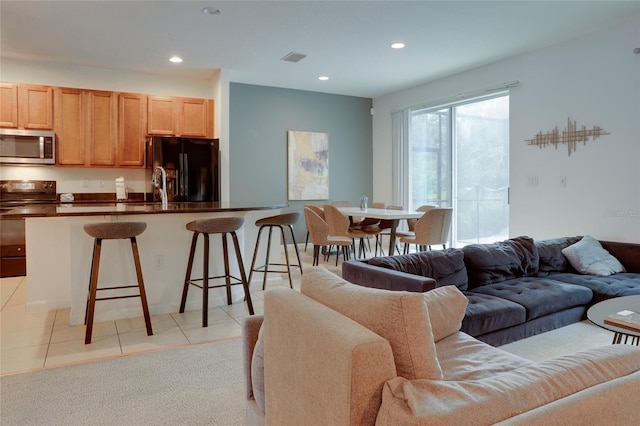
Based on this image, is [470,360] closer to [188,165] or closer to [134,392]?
[134,392]

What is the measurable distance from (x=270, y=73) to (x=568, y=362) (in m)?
5.95

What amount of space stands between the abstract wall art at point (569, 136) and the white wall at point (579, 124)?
5cm

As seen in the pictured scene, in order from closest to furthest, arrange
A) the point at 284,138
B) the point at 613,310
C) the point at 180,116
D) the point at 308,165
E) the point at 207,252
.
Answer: the point at 613,310
the point at 207,252
the point at 180,116
the point at 284,138
the point at 308,165

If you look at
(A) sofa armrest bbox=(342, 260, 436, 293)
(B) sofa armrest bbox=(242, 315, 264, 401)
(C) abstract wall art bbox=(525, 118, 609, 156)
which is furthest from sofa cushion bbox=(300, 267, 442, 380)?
(C) abstract wall art bbox=(525, 118, 609, 156)

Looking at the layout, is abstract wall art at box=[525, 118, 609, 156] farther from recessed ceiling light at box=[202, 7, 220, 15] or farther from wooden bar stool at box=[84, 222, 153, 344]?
wooden bar stool at box=[84, 222, 153, 344]

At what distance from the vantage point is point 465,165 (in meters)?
6.62

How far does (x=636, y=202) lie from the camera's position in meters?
4.35

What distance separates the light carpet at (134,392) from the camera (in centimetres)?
210

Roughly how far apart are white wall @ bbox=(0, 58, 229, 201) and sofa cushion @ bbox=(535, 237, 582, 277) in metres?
4.18

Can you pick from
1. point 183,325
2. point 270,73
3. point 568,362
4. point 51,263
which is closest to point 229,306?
point 183,325

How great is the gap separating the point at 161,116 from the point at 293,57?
2.13m

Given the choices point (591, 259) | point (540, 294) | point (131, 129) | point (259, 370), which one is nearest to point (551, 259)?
point (591, 259)

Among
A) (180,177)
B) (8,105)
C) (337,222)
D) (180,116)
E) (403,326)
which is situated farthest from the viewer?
(180,116)

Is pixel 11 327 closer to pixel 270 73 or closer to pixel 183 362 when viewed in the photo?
pixel 183 362
